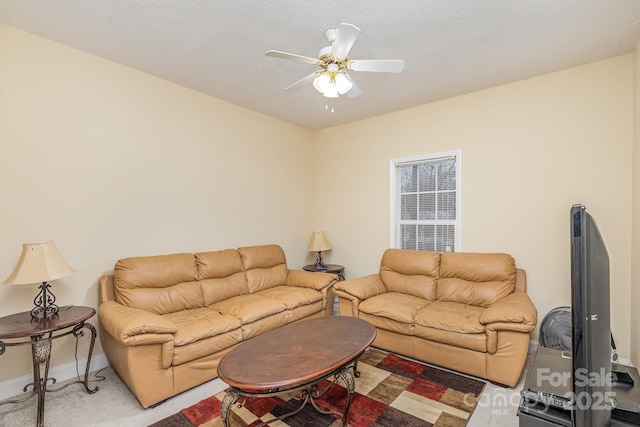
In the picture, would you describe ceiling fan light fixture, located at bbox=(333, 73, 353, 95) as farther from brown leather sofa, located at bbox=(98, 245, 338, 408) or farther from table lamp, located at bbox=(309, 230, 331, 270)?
table lamp, located at bbox=(309, 230, 331, 270)

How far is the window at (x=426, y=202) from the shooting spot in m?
3.75

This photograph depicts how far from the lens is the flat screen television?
89 cm

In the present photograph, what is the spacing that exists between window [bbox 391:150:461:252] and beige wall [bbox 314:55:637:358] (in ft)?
0.34

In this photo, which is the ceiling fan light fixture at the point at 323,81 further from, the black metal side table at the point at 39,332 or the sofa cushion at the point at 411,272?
the black metal side table at the point at 39,332

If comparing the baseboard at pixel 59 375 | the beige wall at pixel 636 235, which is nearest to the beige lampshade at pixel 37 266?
the baseboard at pixel 59 375

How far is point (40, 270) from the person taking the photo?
2.20m

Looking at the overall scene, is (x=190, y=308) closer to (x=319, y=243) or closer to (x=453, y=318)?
(x=319, y=243)

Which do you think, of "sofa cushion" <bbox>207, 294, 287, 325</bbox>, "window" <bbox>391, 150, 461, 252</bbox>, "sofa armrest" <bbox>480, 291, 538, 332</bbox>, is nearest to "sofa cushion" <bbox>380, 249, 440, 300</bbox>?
"window" <bbox>391, 150, 461, 252</bbox>

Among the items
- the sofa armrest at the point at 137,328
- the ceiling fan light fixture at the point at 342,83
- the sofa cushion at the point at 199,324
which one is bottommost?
the sofa cushion at the point at 199,324

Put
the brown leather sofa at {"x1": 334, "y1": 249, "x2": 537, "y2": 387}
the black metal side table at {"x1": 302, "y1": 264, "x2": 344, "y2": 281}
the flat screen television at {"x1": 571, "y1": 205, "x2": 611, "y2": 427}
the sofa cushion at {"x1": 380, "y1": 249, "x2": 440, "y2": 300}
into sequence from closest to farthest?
the flat screen television at {"x1": 571, "y1": 205, "x2": 611, "y2": 427}, the brown leather sofa at {"x1": 334, "y1": 249, "x2": 537, "y2": 387}, the sofa cushion at {"x1": 380, "y1": 249, "x2": 440, "y2": 300}, the black metal side table at {"x1": 302, "y1": 264, "x2": 344, "y2": 281}

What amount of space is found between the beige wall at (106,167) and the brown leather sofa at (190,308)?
315 millimetres

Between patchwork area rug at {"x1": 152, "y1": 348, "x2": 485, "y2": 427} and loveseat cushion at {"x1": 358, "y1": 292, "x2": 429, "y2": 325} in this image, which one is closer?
patchwork area rug at {"x1": 152, "y1": 348, "x2": 485, "y2": 427}

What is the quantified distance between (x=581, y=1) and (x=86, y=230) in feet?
13.5

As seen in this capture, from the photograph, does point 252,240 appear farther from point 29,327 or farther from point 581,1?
point 581,1
